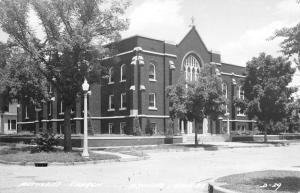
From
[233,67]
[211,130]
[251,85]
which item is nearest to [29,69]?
[251,85]

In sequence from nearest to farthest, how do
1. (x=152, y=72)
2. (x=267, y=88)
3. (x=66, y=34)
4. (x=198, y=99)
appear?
(x=66, y=34)
(x=198, y=99)
(x=267, y=88)
(x=152, y=72)

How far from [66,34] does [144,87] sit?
18046mm

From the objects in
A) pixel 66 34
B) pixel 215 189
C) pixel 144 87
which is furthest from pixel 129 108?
pixel 215 189

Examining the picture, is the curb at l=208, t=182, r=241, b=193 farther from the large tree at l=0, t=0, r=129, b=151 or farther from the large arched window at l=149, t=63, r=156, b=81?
the large arched window at l=149, t=63, r=156, b=81

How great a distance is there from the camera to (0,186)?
40.2 feet

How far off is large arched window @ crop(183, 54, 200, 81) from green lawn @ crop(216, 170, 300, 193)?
32.2m

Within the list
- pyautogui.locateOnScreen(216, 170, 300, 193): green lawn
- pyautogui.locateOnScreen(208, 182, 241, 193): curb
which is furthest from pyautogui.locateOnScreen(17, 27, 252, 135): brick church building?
pyautogui.locateOnScreen(208, 182, 241, 193): curb

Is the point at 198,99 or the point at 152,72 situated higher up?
the point at 152,72

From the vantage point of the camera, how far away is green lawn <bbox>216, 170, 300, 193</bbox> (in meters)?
10.5

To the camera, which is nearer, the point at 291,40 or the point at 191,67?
the point at 291,40

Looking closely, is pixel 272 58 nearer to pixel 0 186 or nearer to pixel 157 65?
pixel 157 65

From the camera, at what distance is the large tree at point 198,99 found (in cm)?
3231

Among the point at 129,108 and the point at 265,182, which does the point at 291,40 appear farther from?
the point at 129,108

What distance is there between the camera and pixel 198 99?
3238cm
